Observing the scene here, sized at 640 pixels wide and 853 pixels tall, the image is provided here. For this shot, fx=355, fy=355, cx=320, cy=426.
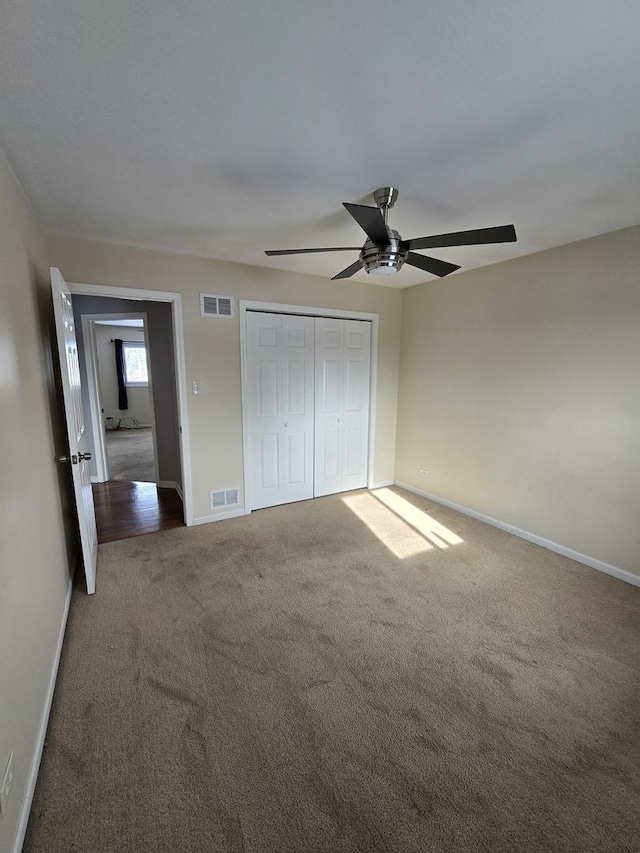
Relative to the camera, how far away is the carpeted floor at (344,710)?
47.5 inches

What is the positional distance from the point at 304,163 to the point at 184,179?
658 millimetres

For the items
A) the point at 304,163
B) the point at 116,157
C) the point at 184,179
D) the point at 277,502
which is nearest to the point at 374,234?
the point at 304,163

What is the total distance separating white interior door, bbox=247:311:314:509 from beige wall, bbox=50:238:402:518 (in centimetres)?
17

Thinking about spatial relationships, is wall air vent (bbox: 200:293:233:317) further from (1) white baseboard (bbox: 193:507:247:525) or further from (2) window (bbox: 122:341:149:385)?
(2) window (bbox: 122:341:149:385)

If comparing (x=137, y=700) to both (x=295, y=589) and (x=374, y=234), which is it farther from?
Answer: (x=374, y=234)

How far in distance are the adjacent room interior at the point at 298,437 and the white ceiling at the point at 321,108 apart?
0.01 meters

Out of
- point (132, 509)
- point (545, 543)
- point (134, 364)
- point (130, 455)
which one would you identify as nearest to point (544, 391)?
point (545, 543)

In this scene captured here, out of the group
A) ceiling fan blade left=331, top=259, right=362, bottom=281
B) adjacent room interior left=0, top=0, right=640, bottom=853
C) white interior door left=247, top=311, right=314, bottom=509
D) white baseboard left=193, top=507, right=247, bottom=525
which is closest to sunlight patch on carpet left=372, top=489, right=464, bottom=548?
adjacent room interior left=0, top=0, right=640, bottom=853

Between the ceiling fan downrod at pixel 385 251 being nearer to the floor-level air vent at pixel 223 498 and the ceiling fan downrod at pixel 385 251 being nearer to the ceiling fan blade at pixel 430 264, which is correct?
the ceiling fan blade at pixel 430 264

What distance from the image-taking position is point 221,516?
3584 millimetres

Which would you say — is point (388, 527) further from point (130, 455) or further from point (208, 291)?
point (130, 455)

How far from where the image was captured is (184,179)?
1881 mm

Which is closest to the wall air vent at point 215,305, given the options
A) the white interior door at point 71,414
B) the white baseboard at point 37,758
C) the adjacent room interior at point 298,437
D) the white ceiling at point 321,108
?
the adjacent room interior at point 298,437

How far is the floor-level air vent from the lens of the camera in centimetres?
353
